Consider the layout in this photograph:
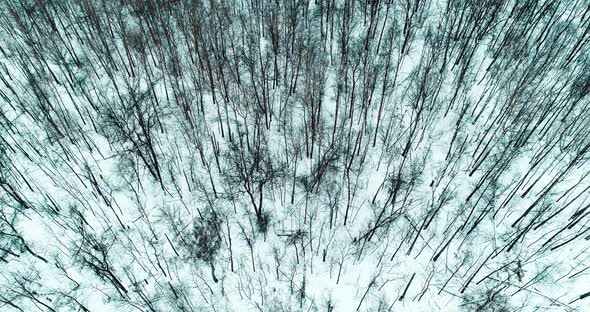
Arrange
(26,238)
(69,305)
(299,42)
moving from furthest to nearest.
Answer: (299,42) < (26,238) < (69,305)

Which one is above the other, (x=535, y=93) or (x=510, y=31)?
(x=510, y=31)

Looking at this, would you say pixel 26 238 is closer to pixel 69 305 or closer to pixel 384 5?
pixel 69 305

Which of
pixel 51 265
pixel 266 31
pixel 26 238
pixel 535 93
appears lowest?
pixel 51 265

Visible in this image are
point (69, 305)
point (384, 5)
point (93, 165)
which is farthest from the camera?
point (384, 5)

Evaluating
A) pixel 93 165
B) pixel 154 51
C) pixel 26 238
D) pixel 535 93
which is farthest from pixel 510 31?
pixel 26 238

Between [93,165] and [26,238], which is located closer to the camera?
[26,238]

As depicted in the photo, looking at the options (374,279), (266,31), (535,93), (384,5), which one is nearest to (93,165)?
(266,31)
